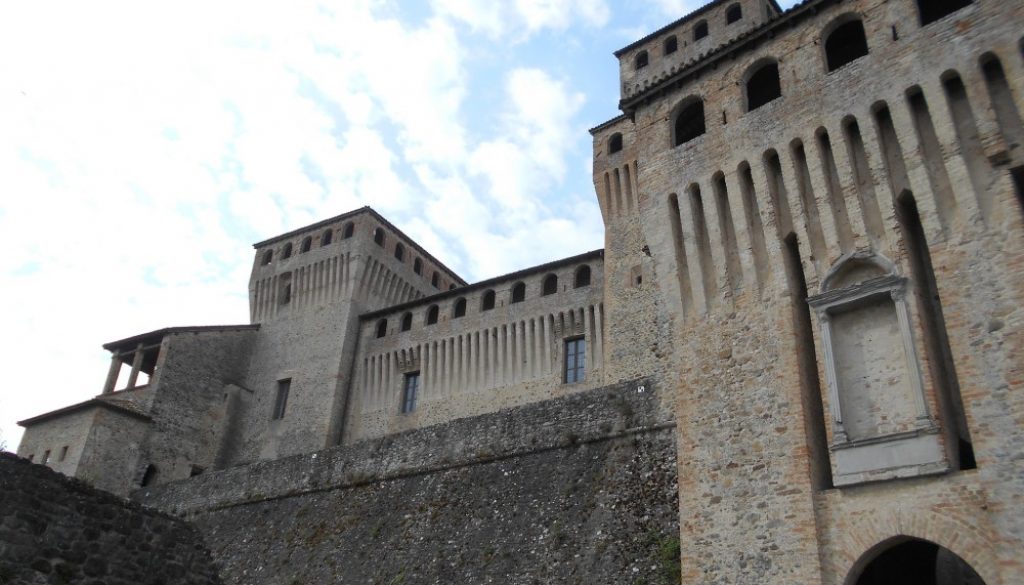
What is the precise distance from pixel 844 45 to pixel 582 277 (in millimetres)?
14834

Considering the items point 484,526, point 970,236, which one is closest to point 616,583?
point 484,526

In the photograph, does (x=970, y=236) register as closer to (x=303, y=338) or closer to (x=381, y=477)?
(x=381, y=477)

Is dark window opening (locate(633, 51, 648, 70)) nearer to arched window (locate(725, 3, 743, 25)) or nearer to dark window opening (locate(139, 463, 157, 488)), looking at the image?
arched window (locate(725, 3, 743, 25))

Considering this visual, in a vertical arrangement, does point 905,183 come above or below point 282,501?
above

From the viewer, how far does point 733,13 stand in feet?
88.0

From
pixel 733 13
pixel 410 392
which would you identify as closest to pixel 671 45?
pixel 733 13

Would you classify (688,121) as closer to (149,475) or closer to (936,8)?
(936,8)

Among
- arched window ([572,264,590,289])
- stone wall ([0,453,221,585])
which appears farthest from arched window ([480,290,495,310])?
stone wall ([0,453,221,585])

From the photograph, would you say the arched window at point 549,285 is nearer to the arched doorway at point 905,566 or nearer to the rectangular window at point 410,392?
the rectangular window at point 410,392

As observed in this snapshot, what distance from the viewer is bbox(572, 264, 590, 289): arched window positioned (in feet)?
91.6

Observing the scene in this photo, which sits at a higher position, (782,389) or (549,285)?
(549,285)

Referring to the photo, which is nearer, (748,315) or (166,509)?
(748,315)

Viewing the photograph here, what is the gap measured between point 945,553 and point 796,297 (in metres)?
5.28

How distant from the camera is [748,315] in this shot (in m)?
12.6
